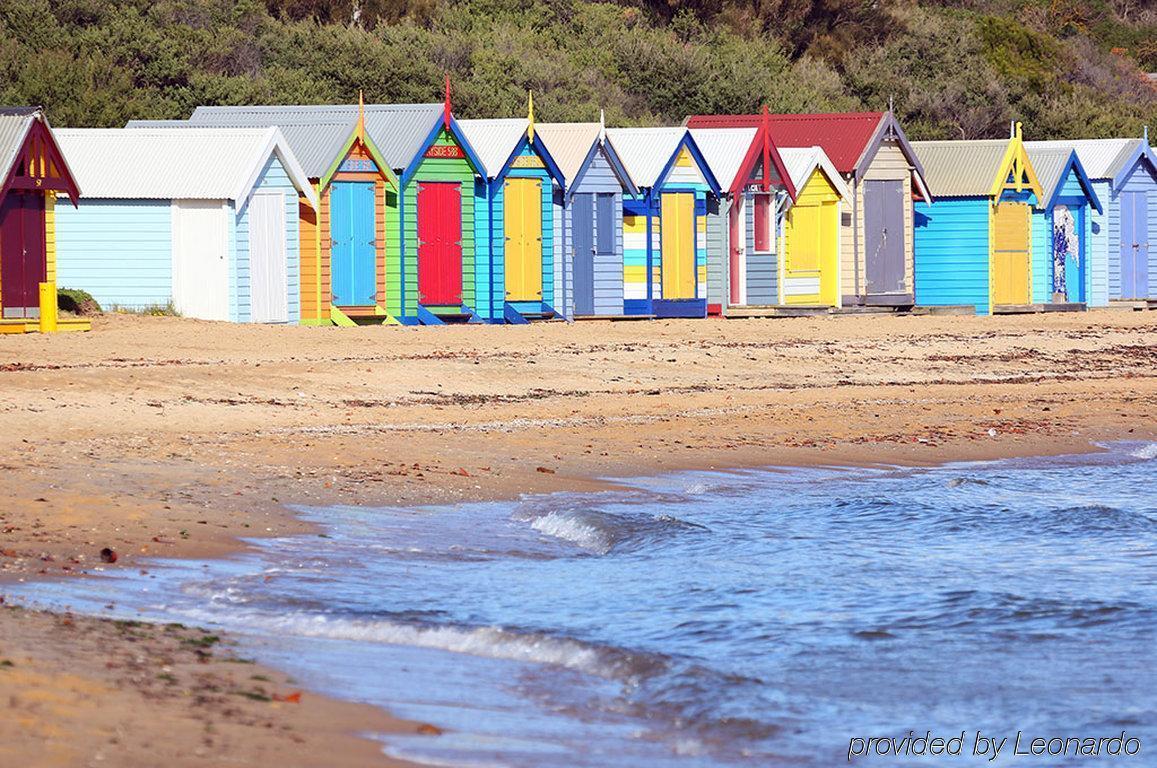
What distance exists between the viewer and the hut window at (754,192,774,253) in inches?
1282

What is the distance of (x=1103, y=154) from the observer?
3781 cm

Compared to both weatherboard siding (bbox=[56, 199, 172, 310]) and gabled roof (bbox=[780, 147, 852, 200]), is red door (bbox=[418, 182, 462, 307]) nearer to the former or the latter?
weatherboard siding (bbox=[56, 199, 172, 310])

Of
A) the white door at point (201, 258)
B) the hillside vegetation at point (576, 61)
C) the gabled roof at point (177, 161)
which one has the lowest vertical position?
the white door at point (201, 258)

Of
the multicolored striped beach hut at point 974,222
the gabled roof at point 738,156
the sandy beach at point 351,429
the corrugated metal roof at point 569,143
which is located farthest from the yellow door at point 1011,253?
→ the corrugated metal roof at point 569,143

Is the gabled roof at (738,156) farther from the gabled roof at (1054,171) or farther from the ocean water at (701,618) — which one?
the ocean water at (701,618)

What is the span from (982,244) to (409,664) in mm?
27880

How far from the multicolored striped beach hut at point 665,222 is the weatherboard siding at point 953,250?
5550 mm

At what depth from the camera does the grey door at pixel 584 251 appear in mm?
30453

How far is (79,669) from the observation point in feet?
25.2

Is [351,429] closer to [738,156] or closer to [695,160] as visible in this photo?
[695,160]

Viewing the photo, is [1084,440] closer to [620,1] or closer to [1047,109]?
[1047,109]

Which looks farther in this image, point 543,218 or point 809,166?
point 809,166

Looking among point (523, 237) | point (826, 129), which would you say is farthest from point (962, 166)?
point (523, 237)

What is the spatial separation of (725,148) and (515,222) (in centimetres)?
480
